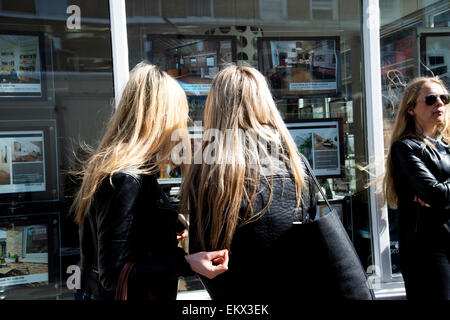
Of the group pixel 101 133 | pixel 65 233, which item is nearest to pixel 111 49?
pixel 101 133

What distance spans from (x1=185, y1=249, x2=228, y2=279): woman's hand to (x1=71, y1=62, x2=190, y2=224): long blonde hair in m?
0.40

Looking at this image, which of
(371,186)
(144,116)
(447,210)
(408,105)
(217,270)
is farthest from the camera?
(371,186)

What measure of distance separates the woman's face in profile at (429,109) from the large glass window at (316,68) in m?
0.92

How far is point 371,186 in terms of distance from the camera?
3.64 metres

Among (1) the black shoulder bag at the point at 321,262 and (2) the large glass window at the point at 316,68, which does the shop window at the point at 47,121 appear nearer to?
(2) the large glass window at the point at 316,68

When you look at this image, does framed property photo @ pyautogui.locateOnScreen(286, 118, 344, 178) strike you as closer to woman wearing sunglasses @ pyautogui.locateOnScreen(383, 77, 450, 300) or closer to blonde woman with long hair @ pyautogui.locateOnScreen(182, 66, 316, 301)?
woman wearing sunglasses @ pyautogui.locateOnScreen(383, 77, 450, 300)

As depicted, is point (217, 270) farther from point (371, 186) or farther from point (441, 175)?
point (371, 186)

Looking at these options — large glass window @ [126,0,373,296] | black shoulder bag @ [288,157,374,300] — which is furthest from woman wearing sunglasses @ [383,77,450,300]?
black shoulder bag @ [288,157,374,300]

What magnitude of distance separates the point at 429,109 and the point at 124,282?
2438 mm

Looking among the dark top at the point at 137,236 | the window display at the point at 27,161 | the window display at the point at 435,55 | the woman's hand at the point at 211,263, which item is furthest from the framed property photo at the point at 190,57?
the woman's hand at the point at 211,263

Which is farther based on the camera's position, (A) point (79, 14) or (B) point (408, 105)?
(A) point (79, 14)

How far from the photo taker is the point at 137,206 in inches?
57.7

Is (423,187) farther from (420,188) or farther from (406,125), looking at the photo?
(406,125)

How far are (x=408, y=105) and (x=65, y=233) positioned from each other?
Answer: 302 centimetres
